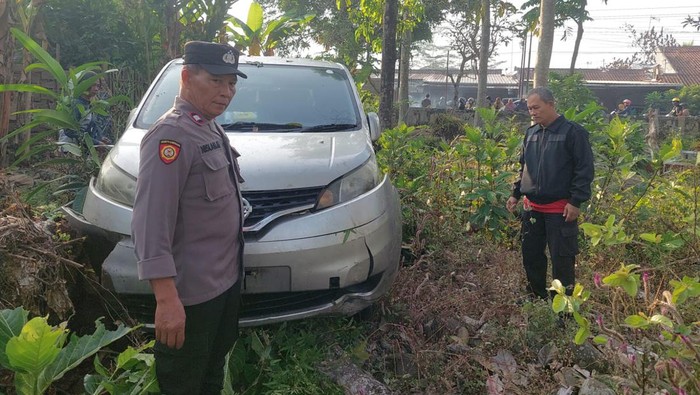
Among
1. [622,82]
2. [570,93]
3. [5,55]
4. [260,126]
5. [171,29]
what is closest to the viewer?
[260,126]

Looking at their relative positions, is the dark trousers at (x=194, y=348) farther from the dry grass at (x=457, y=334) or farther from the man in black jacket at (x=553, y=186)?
the man in black jacket at (x=553, y=186)

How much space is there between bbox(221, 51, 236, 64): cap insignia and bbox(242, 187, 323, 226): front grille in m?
0.82

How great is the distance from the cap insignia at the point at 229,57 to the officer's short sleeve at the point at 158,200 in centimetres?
37

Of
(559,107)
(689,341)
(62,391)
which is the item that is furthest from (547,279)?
(559,107)

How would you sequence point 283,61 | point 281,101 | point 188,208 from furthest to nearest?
point 283,61
point 281,101
point 188,208

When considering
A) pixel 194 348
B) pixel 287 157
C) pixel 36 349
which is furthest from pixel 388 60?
pixel 36 349

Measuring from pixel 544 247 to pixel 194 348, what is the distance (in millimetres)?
2808

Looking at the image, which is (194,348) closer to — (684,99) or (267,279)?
(267,279)

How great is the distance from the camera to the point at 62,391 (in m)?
2.54

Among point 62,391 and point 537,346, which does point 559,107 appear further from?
point 62,391

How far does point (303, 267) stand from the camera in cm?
274

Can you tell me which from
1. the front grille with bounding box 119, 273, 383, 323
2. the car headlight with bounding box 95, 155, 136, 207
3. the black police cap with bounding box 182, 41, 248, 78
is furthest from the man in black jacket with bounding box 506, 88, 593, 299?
the car headlight with bounding box 95, 155, 136, 207

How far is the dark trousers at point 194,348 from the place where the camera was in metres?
2.14

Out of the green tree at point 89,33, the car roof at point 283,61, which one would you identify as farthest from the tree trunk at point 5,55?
the green tree at point 89,33
